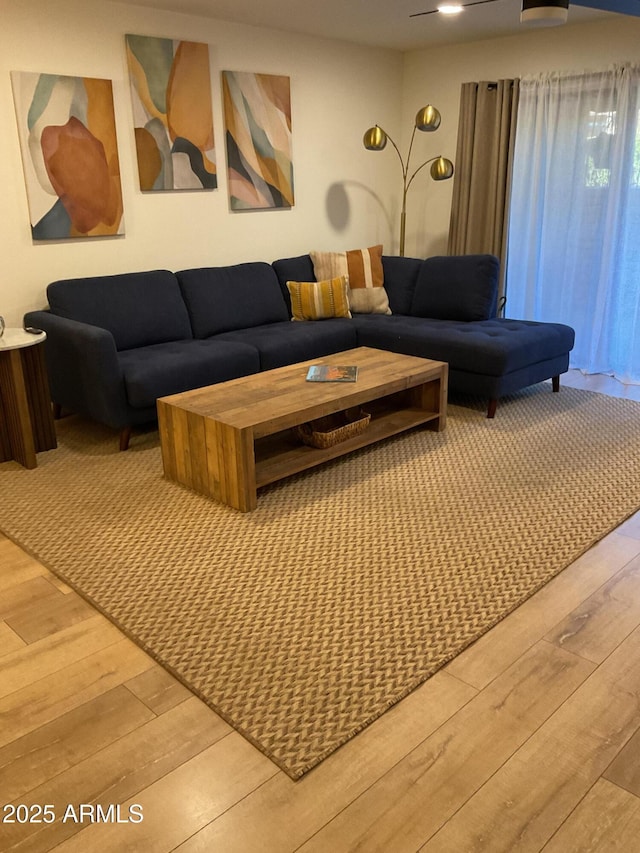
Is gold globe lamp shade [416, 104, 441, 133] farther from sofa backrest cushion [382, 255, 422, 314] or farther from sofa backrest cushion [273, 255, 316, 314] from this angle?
sofa backrest cushion [273, 255, 316, 314]

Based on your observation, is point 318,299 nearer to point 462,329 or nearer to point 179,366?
point 462,329

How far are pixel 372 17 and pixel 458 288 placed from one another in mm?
1728

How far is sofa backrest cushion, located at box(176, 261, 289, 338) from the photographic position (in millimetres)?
4395

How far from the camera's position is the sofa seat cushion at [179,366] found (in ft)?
11.7

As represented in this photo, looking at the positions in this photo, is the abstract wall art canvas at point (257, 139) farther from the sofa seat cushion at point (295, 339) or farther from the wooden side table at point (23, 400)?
the wooden side table at point (23, 400)

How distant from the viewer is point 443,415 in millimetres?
3863

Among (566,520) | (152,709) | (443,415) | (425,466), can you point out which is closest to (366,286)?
(443,415)

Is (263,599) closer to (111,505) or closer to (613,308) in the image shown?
(111,505)

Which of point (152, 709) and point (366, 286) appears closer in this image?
point (152, 709)

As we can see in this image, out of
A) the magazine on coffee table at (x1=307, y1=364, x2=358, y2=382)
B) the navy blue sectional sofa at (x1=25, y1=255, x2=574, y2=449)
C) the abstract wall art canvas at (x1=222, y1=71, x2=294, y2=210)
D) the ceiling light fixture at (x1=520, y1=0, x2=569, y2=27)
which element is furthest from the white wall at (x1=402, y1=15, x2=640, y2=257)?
the magazine on coffee table at (x1=307, y1=364, x2=358, y2=382)

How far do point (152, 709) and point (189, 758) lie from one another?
214 mm

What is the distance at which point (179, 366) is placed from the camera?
3707 mm

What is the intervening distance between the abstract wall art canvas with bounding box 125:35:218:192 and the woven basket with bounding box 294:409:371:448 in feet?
6.26

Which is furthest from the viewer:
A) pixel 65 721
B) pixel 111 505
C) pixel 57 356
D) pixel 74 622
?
pixel 57 356
